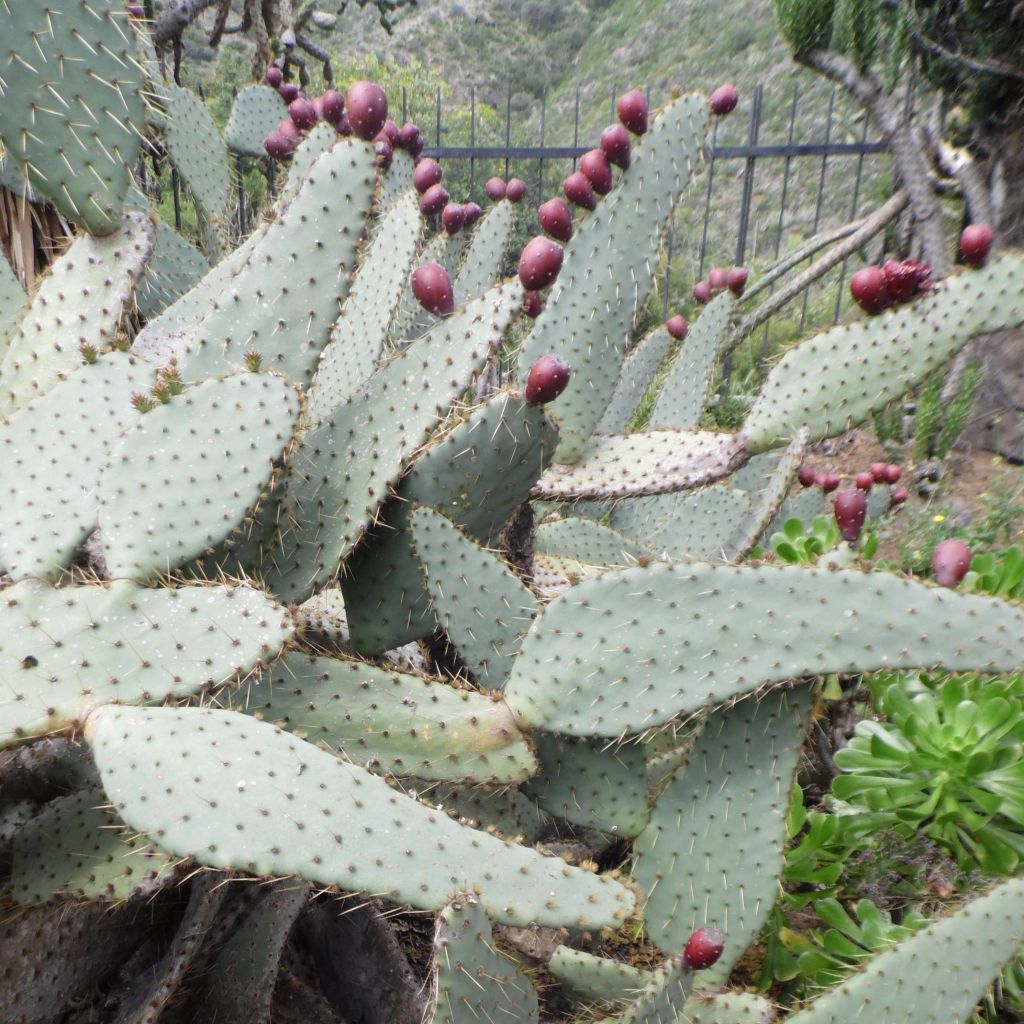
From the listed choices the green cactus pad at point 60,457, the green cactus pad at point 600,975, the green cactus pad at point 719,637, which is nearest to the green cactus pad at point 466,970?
the green cactus pad at point 600,975

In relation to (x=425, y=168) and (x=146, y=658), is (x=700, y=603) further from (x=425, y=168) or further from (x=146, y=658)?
(x=425, y=168)

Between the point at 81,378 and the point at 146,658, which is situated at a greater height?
the point at 81,378

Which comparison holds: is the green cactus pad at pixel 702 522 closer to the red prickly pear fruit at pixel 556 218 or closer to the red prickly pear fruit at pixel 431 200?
the red prickly pear fruit at pixel 556 218

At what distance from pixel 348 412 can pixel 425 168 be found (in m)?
0.62

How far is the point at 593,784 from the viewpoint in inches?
44.6

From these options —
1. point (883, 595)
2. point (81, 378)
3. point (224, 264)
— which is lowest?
point (883, 595)

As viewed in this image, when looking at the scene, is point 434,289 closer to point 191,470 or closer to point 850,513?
point 191,470

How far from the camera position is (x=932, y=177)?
507 cm

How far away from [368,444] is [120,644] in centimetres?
44

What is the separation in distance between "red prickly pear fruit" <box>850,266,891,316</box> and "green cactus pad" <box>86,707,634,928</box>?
3.47ft

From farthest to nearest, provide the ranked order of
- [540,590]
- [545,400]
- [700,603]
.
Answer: [540,590]
[545,400]
[700,603]

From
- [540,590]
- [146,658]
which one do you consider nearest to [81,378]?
[146,658]

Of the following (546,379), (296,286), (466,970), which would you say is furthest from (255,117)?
(466,970)

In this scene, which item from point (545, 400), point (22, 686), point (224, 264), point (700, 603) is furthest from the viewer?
point (224, 264)
